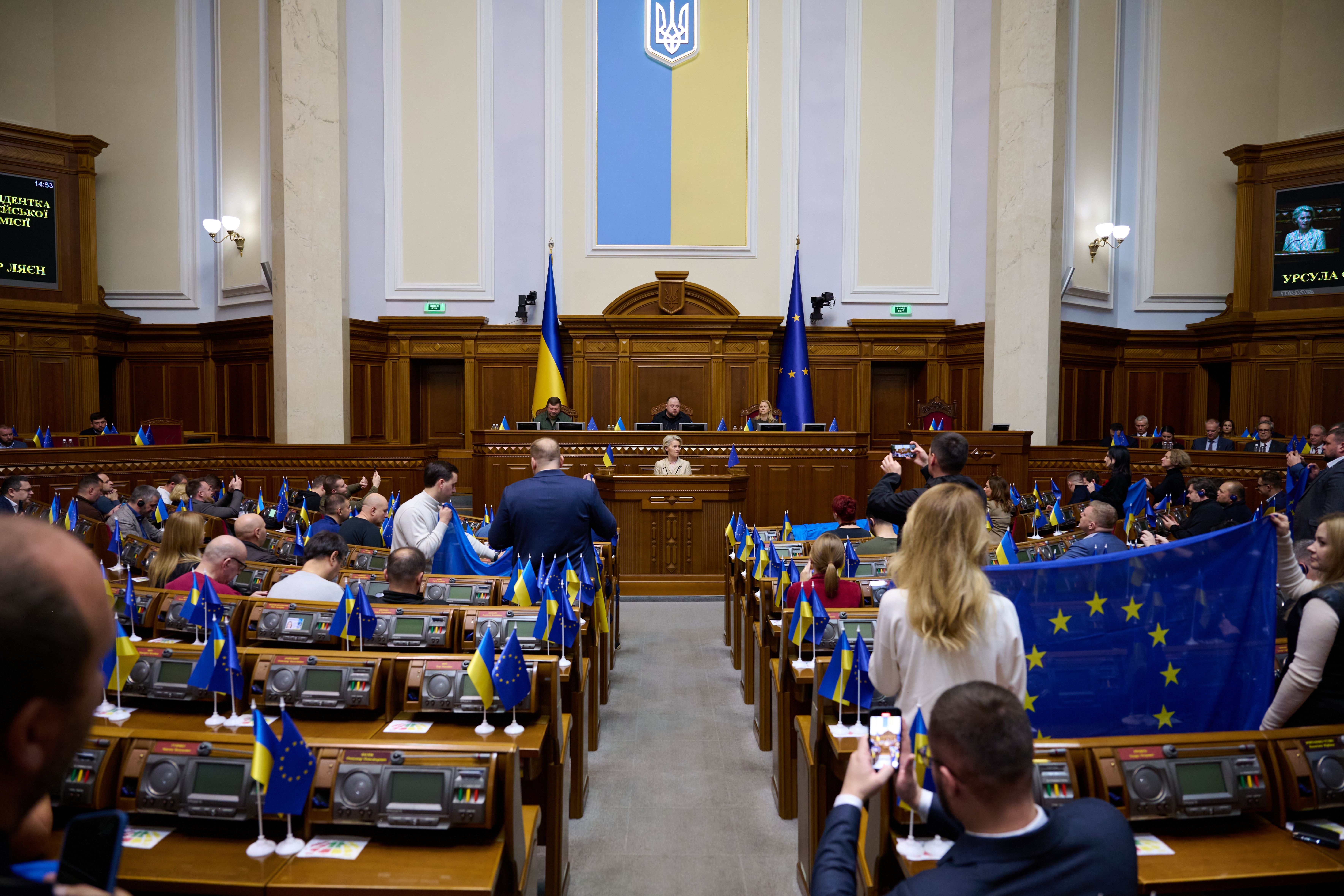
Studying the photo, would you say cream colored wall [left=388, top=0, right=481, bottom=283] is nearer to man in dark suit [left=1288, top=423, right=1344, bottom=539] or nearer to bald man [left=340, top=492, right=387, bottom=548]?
bald man [left=340, top=492, right=387, bottom=548]

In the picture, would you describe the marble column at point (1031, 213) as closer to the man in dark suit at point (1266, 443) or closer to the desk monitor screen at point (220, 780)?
the man in dark suit at point (1266, 443)

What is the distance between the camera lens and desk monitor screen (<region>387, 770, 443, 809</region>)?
7.37ft

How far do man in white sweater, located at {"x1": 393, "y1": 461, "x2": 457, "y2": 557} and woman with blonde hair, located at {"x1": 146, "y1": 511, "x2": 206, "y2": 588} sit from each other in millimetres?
1063

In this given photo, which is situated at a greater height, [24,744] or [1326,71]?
[1326,71]

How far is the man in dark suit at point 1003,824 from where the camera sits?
4.74ft

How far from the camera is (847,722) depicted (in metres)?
3.14

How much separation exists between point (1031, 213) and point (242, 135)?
12.7 metres

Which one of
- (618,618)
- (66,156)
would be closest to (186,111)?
(66,156)

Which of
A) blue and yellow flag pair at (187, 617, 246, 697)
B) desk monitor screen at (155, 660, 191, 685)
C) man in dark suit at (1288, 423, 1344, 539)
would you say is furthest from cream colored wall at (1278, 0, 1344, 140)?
desk monitor screen at (155, 660, 191, 685)

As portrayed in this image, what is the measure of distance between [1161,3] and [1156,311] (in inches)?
198

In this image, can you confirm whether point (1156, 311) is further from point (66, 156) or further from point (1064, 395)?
point (66, 156)

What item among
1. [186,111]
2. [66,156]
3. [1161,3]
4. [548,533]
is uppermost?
[1161,3]

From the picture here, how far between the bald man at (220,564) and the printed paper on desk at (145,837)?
6.69 feet

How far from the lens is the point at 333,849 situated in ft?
7.25
